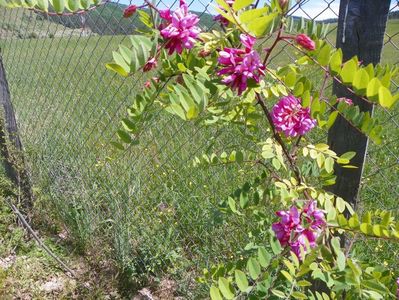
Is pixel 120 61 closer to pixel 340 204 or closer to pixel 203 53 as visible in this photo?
pixel 203 53

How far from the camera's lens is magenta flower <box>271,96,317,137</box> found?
961 mm

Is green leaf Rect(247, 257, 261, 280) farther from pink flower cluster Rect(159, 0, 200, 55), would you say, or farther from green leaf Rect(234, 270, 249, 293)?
pink flower cluster Rect(159, 0, 200, 55)

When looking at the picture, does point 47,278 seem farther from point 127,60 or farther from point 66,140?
point 127,60

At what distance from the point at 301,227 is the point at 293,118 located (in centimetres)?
24

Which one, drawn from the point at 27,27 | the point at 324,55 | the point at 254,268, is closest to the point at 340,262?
the point at 254,268

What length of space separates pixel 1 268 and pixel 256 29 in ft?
6.84

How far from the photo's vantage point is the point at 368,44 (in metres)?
1.04

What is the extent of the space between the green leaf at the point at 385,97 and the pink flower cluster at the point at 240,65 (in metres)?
0.21

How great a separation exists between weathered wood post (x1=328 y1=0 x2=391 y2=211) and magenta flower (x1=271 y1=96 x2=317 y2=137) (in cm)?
19

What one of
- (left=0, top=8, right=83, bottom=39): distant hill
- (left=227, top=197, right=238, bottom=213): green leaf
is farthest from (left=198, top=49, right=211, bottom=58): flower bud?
(left=0, top=8, right=83, bottom=39): distant hill

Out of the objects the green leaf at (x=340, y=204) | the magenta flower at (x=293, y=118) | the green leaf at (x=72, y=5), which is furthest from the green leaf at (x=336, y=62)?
the green leaf at (x=72, y=5)

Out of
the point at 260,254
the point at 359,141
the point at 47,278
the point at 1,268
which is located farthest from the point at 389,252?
the point at 1,268

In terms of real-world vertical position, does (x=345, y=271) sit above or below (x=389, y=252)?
above

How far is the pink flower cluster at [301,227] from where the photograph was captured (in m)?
0.97
